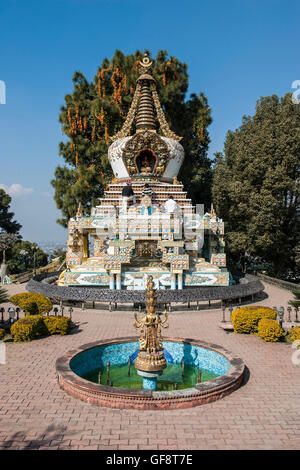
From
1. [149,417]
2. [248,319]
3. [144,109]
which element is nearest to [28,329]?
[149,417]

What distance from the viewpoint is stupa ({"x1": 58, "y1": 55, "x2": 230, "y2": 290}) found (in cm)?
2141

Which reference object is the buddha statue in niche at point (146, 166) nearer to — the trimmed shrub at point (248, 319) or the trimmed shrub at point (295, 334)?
the trimmed shrub at point (248, 319)

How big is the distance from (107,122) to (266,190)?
2042cm

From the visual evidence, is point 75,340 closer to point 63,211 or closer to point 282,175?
point 282,175

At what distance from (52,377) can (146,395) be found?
3.39m

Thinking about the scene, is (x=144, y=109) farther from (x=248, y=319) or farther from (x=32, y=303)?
(x=248, y=319)

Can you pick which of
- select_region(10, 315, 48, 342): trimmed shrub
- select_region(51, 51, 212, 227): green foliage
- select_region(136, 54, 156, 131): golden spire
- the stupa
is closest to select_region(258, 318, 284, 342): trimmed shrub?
the stupa

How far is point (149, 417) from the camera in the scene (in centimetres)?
799

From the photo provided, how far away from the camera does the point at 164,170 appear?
3127 cm

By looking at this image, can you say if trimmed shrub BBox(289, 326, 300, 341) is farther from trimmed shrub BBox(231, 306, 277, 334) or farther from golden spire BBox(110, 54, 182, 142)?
golden spire BBox(110, 54, 182, 142)

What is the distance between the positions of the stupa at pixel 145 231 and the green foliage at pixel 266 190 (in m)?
5.21

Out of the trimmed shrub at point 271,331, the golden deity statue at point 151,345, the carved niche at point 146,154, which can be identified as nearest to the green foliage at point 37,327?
the golden deity statue at point 151,345
